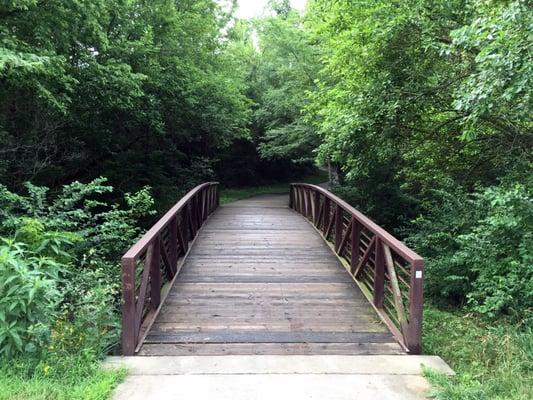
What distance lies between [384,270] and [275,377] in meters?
2.10

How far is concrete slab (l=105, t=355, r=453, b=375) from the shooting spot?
3174 mm

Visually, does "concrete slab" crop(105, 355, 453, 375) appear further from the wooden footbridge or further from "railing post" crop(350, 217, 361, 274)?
"railing post" crop(350, 217, 361, 274)

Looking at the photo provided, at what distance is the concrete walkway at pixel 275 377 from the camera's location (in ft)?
9.28

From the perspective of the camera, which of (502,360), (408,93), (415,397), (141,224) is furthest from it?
(141,224)

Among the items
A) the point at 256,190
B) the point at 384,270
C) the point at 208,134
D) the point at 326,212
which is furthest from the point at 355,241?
the point at 256,190

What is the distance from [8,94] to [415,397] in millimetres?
8500

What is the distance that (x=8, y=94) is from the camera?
27.1ft

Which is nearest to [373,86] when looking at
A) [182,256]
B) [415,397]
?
[182,256]

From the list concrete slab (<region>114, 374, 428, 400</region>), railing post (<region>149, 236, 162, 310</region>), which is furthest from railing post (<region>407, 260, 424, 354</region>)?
railing post (<region>149, 236, 162, 310</region>)

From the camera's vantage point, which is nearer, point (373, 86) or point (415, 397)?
point (415, 397)

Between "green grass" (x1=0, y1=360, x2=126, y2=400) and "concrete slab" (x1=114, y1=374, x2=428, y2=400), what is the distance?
11 centimetres

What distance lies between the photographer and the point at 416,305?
3633mm

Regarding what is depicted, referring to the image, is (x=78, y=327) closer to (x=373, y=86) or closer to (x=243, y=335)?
(x=243, y=335)

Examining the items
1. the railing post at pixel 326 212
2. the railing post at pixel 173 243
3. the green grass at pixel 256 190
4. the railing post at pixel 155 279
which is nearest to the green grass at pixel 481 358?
the railing post at pixel 155 279
